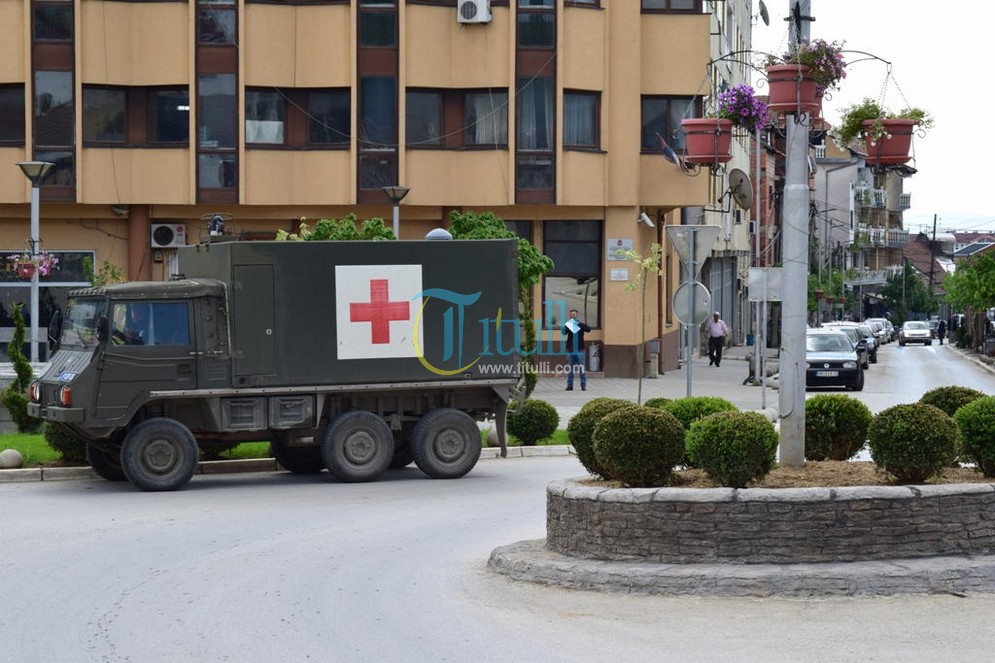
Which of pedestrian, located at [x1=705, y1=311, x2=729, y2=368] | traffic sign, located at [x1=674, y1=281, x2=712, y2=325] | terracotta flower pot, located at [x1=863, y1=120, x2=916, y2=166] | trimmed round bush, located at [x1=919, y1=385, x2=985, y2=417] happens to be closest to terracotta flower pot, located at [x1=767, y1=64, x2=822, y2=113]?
terracotta flower pot, located at [x1=863, y1=120, x2=916, y2=166]

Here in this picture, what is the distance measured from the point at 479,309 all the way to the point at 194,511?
471 cm

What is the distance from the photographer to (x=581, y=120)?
39.9 metres

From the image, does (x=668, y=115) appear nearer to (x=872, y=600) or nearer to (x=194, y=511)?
(x=194, y=511)

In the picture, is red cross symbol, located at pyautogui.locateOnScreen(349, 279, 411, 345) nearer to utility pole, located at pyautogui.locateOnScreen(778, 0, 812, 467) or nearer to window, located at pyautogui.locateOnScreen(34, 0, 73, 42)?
utility pole, located at pyautogui.locateOnScreen(778, 0, 812, 467)

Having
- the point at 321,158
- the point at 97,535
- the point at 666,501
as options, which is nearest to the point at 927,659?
the point at 666,501

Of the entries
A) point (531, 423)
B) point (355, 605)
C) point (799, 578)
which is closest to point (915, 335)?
point (531, 423)

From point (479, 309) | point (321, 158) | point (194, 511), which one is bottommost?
point (194, 511)

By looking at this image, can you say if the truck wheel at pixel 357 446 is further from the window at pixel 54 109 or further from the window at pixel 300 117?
the window at pixel 54 109

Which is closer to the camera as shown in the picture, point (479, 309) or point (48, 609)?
point (48, 609)

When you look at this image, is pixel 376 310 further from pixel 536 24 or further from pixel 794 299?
Answer: pixel 536 24

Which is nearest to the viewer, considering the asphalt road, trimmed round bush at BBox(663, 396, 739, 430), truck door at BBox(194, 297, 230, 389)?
the asphalt road

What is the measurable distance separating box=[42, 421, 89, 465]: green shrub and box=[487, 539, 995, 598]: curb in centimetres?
1039

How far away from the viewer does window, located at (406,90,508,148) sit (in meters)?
39.5

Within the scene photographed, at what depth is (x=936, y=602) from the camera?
10141mm
